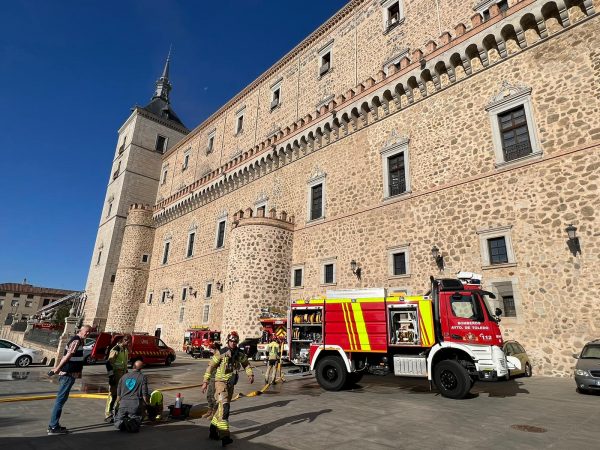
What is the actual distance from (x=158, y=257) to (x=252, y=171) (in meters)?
14.5

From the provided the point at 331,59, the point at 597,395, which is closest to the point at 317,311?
the point at 597,395

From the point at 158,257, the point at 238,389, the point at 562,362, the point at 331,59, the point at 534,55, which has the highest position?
the point at 331,59

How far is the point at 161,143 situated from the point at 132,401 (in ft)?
138

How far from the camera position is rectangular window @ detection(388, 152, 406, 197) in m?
15.5

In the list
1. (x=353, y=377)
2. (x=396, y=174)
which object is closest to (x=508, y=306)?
(x=353, y=377)

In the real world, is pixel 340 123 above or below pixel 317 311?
above

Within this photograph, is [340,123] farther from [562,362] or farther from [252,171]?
[562,362]

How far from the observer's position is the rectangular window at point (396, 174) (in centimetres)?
1549

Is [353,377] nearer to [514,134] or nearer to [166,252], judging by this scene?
[514,134]

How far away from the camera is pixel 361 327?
9430mm

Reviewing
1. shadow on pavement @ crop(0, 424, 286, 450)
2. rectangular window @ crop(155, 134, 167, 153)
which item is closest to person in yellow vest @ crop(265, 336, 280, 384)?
shadow on pavement @ crop(0, 424, 286, 450)

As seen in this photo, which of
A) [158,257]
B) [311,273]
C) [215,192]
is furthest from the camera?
[158,257]

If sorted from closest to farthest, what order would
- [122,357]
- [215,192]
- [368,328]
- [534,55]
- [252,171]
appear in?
[122,357]
[368,328]
[534,55]
[252,171]
[215,192]

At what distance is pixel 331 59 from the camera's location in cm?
2214
